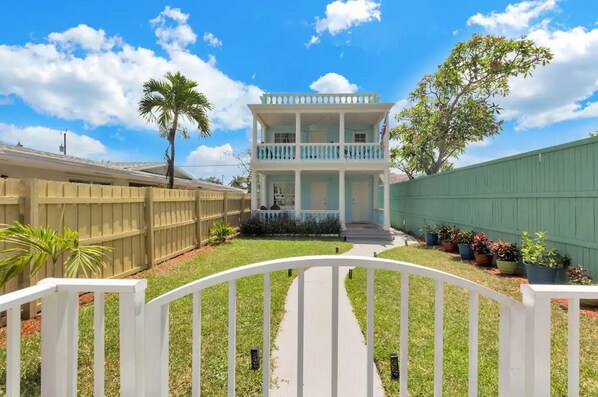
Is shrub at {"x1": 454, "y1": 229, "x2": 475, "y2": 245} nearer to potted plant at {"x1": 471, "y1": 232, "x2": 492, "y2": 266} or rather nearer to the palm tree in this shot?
potted plant at {"x1": 471, "y1": 232, "x2": 492, "y2": 266}

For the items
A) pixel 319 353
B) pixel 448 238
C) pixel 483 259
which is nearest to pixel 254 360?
pixel 319 353

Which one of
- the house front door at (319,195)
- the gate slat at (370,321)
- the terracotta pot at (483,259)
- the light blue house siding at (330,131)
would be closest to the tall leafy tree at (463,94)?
the light blue house siding at (330,131)

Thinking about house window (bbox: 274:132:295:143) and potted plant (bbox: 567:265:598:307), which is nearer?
potted plant (bbox: 567:265:598:307)

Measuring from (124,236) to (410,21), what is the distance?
372 inches

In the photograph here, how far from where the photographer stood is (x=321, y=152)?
499 inches

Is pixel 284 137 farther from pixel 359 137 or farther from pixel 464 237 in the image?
pixel 464 237

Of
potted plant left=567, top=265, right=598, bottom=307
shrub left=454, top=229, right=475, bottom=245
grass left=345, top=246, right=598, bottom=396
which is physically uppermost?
shrub left=454, top=229, right=475, bottom=245

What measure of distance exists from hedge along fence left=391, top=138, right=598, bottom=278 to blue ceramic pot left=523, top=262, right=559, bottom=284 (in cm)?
46

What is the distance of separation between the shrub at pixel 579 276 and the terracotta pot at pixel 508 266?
3.98 ft

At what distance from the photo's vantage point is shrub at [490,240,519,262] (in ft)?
20.0

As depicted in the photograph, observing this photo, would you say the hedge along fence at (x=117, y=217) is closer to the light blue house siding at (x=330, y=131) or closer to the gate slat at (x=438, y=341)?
the gate slat at (x=438, y=341)

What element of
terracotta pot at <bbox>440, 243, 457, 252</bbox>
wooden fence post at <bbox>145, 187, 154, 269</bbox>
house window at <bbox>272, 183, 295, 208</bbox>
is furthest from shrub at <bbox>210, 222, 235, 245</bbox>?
terracotta pot at <bbox>440, 243, 457, 252</bbox>

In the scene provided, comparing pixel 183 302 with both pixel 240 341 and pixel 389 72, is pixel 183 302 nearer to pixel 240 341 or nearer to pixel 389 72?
pixel 240 341

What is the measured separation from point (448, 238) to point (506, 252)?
2.84 metres
